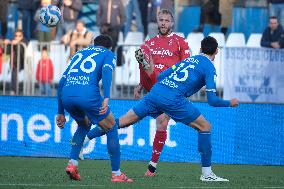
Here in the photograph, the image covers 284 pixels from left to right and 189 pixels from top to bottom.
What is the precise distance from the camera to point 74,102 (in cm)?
1413

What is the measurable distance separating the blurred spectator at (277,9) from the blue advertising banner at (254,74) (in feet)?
8.46

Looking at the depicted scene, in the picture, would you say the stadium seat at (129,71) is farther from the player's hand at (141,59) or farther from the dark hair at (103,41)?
the dark hair at (103,41)

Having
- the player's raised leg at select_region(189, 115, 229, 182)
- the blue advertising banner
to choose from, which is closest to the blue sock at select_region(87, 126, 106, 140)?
the player's raised leg at select_region(189, 115, 229, 182)

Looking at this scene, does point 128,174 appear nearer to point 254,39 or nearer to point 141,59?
point 141,59

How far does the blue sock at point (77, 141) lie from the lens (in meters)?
14.4

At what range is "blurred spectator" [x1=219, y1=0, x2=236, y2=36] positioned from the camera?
24705 millimetres

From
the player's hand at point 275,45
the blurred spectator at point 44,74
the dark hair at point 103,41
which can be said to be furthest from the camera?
the blurred spectator at point 44,74

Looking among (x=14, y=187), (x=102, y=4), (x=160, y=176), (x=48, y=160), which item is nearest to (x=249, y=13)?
(x=102, y=4)

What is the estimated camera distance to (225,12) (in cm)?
2484

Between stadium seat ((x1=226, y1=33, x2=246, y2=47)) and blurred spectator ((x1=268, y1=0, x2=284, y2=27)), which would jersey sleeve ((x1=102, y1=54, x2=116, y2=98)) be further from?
blurred spectator ((x1=268, y1=0, x2=284, y2=27))

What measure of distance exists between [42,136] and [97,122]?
5.48 metres

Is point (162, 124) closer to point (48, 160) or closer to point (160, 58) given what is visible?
point (160, 58)

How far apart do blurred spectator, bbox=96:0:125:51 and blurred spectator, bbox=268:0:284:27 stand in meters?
3.38

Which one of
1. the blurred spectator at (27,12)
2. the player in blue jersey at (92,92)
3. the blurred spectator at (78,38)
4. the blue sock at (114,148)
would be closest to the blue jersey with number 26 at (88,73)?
the player in blue jersey at (92,92)
